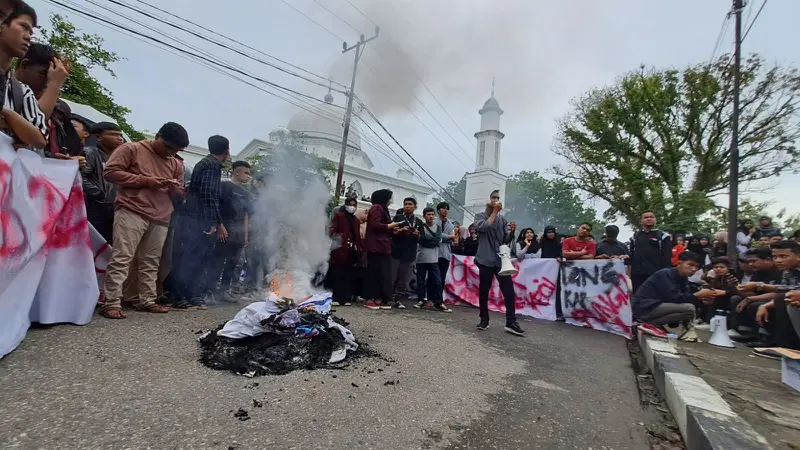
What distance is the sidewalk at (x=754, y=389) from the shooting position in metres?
2.53

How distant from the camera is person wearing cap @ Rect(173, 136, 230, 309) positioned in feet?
15.8

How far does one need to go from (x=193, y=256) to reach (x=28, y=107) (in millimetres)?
2358

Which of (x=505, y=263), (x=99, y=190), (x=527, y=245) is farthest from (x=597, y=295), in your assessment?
(x=99, y=190)

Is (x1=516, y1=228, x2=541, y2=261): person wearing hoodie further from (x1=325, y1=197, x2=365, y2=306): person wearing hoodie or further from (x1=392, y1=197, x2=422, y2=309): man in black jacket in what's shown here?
(x1=325, y1=197, x2=365, y2=306): person wearing hoodie

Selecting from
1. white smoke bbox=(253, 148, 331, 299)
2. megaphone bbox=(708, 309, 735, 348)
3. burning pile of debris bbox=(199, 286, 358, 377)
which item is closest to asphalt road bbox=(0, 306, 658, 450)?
burning pile of debris bbox=(199, 286, 358, 377)

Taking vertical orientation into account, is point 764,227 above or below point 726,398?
above

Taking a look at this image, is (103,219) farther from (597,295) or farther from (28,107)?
(597,295)

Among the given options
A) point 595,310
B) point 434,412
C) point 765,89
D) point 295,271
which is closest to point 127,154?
point 295,271

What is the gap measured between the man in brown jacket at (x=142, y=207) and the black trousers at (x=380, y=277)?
10.1 feet

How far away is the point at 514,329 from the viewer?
530cm

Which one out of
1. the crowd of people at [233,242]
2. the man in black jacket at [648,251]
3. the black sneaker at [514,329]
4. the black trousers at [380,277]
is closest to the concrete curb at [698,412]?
the black sneaker at [514,329]

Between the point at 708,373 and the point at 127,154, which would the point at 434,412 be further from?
the point at 127,154

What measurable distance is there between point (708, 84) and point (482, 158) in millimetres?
24185

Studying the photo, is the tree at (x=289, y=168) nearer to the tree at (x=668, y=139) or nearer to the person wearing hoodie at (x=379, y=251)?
the person wearing hoodie at (x=379, y=251)
